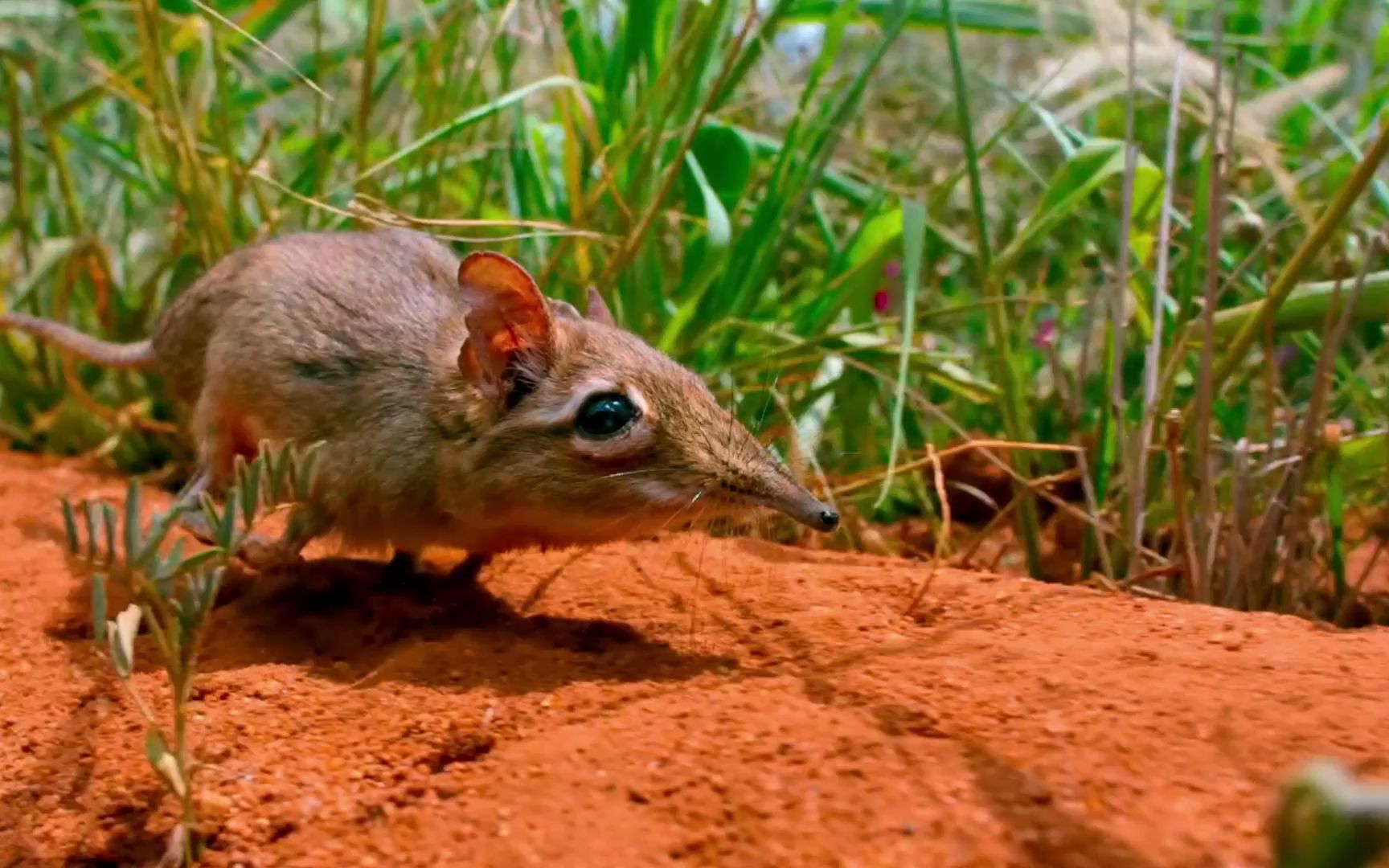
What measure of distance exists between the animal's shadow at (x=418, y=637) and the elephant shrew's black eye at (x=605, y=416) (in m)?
0.36

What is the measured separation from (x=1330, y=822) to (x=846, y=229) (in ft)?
13.2

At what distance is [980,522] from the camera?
3.77m

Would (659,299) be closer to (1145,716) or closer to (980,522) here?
(980,522)

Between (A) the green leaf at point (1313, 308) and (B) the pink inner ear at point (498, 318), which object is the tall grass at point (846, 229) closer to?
(A) the green leaf at point (1313, 308)

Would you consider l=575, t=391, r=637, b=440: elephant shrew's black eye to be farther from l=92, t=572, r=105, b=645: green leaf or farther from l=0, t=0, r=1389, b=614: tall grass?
l=92, t=572, r=105, b=645: green leaf

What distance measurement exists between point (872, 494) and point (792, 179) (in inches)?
35.4

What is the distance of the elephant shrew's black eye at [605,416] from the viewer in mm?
2219

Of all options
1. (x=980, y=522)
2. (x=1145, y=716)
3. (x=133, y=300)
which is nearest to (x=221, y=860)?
(x=1145, y=716)

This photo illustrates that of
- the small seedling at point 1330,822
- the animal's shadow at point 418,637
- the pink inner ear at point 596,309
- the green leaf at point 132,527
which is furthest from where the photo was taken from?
the pink inner ear at point 596,309

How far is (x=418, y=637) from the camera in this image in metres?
2.21

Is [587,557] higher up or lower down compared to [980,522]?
higher up

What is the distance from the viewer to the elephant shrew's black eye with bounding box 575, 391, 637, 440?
2219mm

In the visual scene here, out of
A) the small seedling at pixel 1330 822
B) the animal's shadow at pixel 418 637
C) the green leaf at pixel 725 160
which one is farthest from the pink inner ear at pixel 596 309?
the small seedling at pixel 1330 822

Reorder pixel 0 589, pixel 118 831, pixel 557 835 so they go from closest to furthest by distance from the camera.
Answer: pixel 557 835 → pixel 118 831 → pixel 0 589
